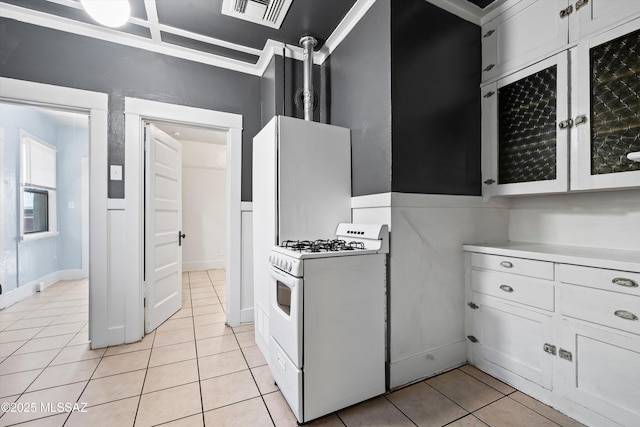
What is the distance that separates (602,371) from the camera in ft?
4.66

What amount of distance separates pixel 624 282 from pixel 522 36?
1.78 m

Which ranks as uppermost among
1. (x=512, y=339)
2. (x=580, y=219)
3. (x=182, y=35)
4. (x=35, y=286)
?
(x=182, y=35)

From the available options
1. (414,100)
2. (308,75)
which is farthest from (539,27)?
(308,75)

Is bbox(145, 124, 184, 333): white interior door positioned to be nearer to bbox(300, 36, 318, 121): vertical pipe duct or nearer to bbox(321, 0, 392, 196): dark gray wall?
bbox(300, 36, 318, 121): vertical pipe duct

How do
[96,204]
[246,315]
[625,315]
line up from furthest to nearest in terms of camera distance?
[246,315]
[96,204]
[625,315]

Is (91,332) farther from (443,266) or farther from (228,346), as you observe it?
(443,266)

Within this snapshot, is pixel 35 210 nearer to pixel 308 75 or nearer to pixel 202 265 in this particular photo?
pixel 202 265

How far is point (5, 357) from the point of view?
220 cm

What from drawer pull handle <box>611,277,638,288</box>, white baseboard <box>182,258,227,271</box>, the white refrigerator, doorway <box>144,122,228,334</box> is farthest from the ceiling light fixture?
white baseboard <box>182,258,227,271</box>

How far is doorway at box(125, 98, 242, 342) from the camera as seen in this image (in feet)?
8.30

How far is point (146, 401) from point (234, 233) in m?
1.57

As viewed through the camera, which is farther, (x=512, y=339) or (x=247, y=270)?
(x=247, y=270)

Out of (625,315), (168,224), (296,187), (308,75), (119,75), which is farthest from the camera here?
(168,224)

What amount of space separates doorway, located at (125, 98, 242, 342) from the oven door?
47.4 inches
